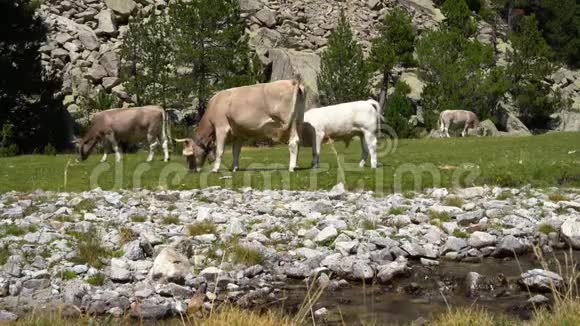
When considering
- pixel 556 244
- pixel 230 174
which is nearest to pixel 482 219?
pixel 556 244

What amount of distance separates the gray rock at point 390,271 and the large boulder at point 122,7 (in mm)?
70094

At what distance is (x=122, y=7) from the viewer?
7606cm

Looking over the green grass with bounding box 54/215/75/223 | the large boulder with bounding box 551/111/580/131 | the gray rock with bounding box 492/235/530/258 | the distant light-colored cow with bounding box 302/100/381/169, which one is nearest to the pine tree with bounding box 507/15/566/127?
the large boulder with bounding box 551/111/580/131

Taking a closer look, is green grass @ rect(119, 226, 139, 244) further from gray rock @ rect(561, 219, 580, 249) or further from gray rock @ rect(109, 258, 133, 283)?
gray rock @ rect(561, 219, 580, 249)

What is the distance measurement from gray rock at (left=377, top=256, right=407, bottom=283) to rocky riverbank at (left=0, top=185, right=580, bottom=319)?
0.02 meters

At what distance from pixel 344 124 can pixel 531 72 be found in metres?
52.6

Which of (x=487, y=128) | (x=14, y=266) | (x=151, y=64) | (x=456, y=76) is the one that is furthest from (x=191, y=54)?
(x=14, y=266)

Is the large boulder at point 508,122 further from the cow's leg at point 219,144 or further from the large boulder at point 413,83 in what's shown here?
the cow's leg at point 219,144

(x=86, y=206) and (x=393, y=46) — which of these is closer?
(x=86, y=206)

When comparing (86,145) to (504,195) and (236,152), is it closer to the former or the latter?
(236,152)

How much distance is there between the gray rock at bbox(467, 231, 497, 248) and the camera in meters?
13.0

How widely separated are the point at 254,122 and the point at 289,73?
46.4m

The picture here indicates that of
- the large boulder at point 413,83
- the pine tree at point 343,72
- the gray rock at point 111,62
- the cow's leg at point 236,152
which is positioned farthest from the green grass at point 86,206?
the large boulder at point 413,83

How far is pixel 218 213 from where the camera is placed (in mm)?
14625
